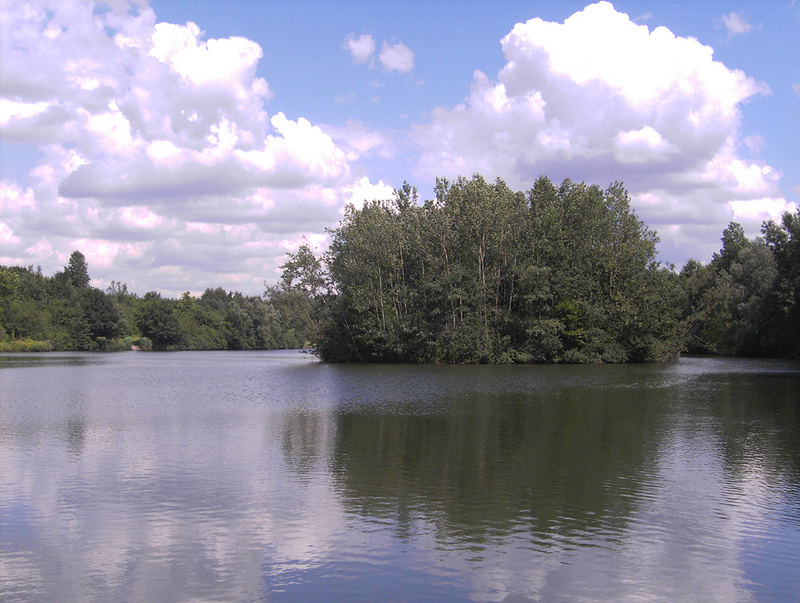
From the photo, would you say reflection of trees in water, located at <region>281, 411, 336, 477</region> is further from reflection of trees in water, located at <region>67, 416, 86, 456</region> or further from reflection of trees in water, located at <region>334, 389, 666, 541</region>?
reflection of trees in water, located at <region>67, 416, 86, 456</region>

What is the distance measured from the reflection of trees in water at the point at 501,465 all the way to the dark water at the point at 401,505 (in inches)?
2.9

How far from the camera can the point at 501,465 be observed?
16969mm

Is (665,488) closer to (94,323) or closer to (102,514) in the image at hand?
(102,514)

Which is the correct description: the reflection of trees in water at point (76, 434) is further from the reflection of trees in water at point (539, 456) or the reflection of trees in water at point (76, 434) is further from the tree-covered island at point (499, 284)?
the tree-covered island at point (499, 284)

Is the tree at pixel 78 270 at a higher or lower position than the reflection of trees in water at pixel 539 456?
higher

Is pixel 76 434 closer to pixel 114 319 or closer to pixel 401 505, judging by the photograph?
pixel 401 505

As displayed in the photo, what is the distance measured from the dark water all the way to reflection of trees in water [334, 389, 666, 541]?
0.07 meters

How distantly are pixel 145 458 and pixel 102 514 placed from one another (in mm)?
5565

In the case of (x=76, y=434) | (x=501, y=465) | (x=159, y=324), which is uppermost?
(x=159, y=324)

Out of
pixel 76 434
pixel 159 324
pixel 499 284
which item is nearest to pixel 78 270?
pixel 159 324

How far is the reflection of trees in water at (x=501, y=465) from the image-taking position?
498 inches

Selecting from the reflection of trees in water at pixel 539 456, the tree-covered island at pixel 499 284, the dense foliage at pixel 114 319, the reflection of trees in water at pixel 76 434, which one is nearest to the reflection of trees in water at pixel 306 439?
the reflection of trees in water at pixel 539 456

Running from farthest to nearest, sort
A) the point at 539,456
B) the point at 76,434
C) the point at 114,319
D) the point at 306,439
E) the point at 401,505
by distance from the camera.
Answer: the point at 114,319 < the point at 76,434 < the point at 306,439 < the point at 539,456 < the point at 401,505

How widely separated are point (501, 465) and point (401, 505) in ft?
14.5
